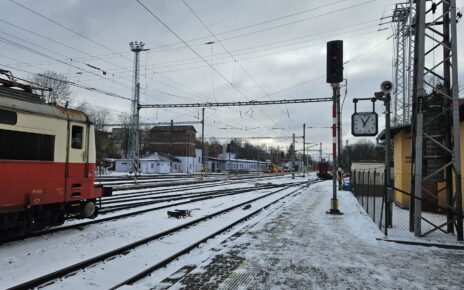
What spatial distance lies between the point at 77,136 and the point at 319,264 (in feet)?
22.9

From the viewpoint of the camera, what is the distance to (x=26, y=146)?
9305mm

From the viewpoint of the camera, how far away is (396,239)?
10344mm

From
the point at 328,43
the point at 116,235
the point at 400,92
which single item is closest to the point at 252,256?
the point at 116,235

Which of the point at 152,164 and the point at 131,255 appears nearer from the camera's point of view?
the point at 131,255

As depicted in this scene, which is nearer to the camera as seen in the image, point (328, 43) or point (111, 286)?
point (111, 286)

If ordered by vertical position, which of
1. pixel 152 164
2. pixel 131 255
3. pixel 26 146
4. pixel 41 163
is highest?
pixel 26 146

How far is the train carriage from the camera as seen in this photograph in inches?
349

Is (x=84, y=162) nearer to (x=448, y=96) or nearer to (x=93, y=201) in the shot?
(x=93, y=201)

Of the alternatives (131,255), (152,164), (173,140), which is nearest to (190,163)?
(173,140)

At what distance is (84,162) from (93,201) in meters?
1.20

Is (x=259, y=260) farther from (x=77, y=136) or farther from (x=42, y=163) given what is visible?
(x=77, y=136)

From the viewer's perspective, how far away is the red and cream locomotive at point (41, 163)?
8867 mm

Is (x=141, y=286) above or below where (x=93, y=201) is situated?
below

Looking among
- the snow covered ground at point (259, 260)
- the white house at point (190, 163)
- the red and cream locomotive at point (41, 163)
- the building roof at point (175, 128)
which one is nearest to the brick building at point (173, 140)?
the building roof at point (175, 128)
